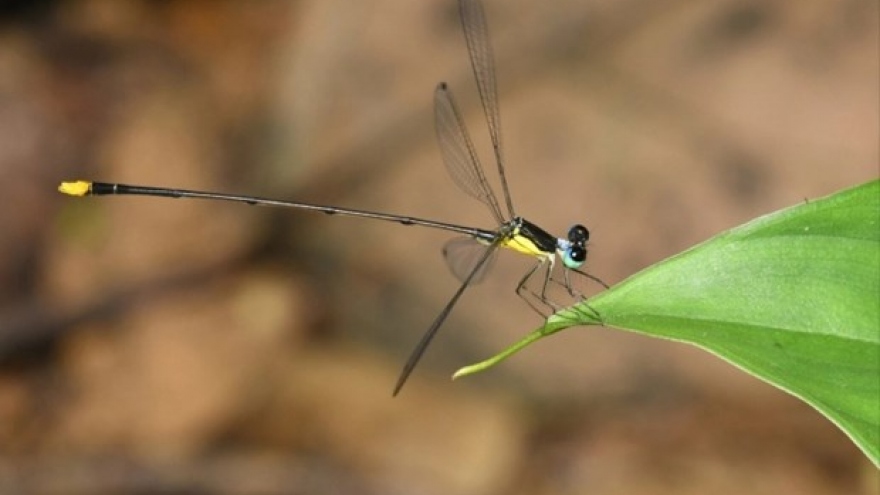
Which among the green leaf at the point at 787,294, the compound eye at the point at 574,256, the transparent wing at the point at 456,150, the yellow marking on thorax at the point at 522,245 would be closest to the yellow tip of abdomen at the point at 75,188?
the transparent wing at the point at 456,150

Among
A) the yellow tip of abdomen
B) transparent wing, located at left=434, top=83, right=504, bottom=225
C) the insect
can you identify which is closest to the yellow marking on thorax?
the insect

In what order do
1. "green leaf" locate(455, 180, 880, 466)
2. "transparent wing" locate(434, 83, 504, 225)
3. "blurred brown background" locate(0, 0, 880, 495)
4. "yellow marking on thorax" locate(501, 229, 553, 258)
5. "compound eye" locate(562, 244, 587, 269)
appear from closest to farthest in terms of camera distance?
"green leaf" locate(455, 180, 880, 466), "compound eye" locate(562, 244, 587, 269), "yellow marking on thorax" locate(501, 229, 553, 258), "transparent wing" locate(434, 83, 504, 225), "blurred brown background" locate(0, 0, 880, 495)

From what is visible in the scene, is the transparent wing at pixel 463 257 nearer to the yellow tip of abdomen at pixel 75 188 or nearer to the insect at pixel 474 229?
the insect at pixel 474 229

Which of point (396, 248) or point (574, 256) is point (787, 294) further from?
point (396, 248)

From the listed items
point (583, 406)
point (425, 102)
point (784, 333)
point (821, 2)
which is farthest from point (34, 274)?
point (784, 333)

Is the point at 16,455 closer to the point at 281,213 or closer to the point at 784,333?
the point at 281,213

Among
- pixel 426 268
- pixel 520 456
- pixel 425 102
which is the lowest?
pixel 520 456

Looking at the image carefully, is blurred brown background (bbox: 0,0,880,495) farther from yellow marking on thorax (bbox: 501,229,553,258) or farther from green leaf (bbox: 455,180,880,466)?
green leaf (bbox: 455,180,880,466)
